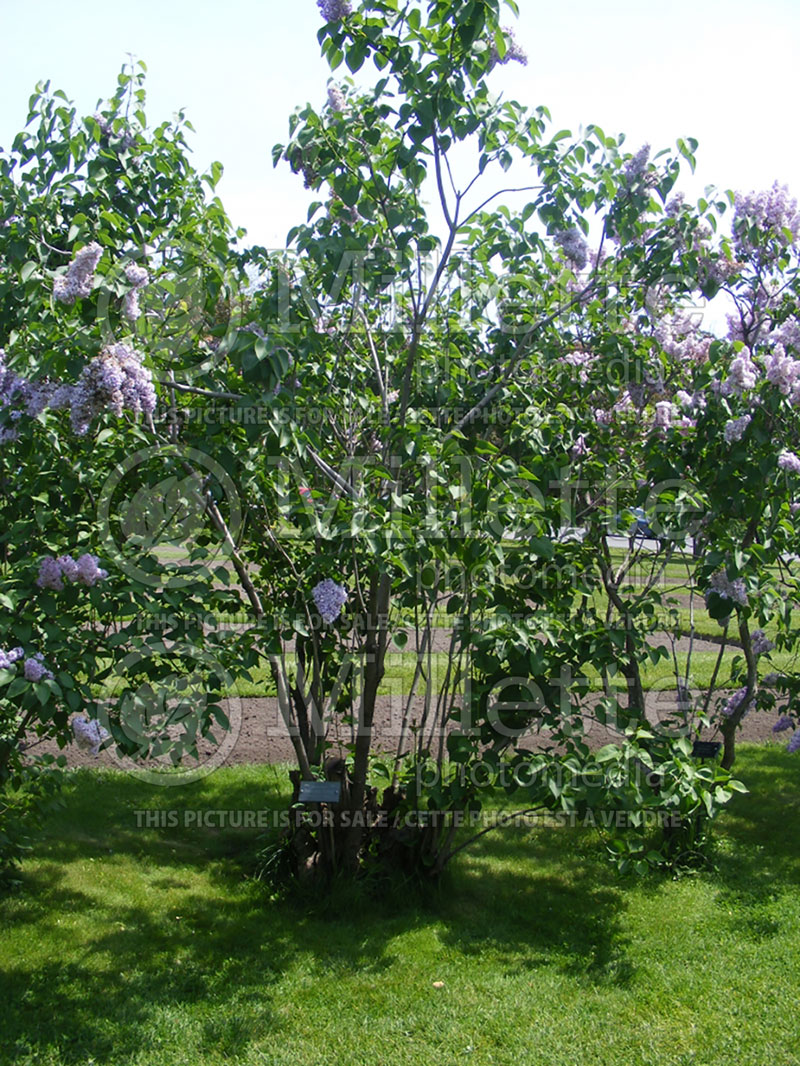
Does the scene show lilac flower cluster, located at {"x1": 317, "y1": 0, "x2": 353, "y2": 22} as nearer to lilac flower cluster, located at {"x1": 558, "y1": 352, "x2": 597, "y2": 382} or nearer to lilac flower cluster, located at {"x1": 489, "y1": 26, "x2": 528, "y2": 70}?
lilac flower cluster, located at {"x1": 489, "y1": 26, "x2": 528, "y2": 70}

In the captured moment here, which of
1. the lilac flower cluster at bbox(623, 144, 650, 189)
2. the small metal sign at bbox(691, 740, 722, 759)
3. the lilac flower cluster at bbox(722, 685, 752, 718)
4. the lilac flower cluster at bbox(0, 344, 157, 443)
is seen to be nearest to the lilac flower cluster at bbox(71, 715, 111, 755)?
the lilac flower cluster at bbox(0, 344, 157, 443)

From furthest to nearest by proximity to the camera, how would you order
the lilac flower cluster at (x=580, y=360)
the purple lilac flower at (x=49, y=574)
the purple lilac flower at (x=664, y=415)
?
the lilac flower cluster at (x=580, y=360), the purple lilac flower at (x=664, y=415), the purple lilac flower at (x=49, y=574)

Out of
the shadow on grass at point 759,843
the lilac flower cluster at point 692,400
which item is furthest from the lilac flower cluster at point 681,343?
the shadow on grass at point 759,843

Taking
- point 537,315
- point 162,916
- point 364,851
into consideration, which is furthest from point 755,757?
point 162,916

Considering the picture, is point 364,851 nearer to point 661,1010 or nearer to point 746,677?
point 661,1010

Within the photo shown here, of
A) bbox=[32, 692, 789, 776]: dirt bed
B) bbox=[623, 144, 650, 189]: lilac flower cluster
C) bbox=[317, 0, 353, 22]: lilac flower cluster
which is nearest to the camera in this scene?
bbox=[317, 0, 353, 22]: lilac flower cluster

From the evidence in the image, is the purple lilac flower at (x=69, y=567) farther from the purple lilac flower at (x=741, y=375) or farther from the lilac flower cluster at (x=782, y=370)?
the lilac flower cluster at (x=782, y=370)

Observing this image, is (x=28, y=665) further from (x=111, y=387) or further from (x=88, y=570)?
(x=111, y=387)

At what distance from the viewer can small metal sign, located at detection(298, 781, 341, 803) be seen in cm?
360

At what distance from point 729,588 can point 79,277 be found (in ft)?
8.27

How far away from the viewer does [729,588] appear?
11.9 feet

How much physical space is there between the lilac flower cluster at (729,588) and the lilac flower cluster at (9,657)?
8.09 ft

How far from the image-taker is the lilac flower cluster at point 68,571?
287 cm

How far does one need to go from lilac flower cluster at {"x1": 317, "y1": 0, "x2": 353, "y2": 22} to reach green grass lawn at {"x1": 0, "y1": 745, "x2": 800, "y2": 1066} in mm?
3158
